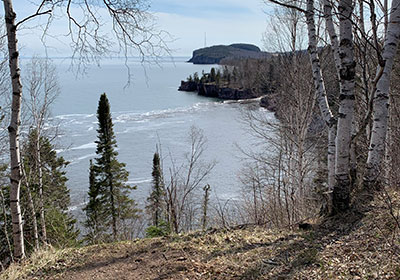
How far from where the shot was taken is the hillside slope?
3176 mm

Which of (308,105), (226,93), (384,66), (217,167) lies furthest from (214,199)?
(226,93)

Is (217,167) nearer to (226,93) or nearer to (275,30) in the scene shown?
(275,30)

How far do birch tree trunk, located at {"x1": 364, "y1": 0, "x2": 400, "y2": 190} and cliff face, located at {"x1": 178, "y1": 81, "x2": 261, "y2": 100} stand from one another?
5628 cm

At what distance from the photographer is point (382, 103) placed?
4082 millimetres

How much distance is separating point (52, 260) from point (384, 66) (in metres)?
4.70

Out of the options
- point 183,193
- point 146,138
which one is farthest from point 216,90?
point 183,193

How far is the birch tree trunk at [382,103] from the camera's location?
3941 mm

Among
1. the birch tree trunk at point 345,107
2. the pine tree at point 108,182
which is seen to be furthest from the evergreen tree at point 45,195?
the birch tree trunk at point 345,107

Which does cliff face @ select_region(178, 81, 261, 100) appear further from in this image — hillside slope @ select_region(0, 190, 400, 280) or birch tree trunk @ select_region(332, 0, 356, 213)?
hillside slope @ select_region(0, 190, 400, 280)

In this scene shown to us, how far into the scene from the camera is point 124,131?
1318 inches

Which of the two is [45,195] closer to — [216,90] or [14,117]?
[14,117]

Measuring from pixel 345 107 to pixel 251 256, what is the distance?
2.13 metres

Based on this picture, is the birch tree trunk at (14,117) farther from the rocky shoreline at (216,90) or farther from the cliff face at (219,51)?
the cliff face at (219,51)

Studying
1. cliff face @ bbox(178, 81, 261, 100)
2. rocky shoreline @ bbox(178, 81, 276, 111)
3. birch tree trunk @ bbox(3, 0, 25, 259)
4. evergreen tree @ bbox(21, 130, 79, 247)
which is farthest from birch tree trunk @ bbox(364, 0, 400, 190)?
cliff face @ bbox(178, 81, 261, 100)
